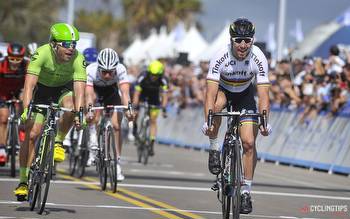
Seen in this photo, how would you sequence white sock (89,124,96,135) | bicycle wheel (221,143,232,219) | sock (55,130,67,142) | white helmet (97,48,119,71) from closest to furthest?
bicycle wheel (221,143,232,219) → sock (55,130,67,142) → white helmet (97,48,119,71) → white sock (89,124,96,135)

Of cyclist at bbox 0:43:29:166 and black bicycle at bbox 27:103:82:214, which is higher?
cyclist at bbox 0:43:29:166

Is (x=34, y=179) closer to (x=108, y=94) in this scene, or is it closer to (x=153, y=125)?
(x=108, y=94)

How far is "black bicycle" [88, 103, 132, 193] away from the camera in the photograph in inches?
621

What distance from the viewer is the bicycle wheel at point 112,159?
15656 mm

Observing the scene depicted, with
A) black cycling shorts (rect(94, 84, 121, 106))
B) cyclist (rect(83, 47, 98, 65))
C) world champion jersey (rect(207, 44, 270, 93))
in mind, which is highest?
cyclist (rect(83, 47, 98, 65))

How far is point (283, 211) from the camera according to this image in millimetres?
13852

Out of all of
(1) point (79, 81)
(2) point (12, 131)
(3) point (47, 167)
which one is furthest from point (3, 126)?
(3) point (47, 167)

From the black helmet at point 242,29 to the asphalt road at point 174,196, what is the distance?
220cm

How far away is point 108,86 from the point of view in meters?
17.7

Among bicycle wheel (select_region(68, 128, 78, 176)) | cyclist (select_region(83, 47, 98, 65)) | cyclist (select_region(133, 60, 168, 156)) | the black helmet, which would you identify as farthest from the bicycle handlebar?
cyclist (select_region(133, 60, 168, 156))

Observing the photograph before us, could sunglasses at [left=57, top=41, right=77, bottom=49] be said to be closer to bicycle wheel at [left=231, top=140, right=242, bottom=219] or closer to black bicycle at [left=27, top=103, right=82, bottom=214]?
black bicycle at [left=27, top=103, right=82, bottom=214]

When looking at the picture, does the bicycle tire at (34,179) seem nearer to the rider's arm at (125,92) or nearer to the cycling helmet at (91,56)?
the rider's arm at (125,92)

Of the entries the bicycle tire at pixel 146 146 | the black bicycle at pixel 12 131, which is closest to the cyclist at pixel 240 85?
the black bicycle at pixel 12 131

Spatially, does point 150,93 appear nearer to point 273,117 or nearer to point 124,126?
point 273,117
